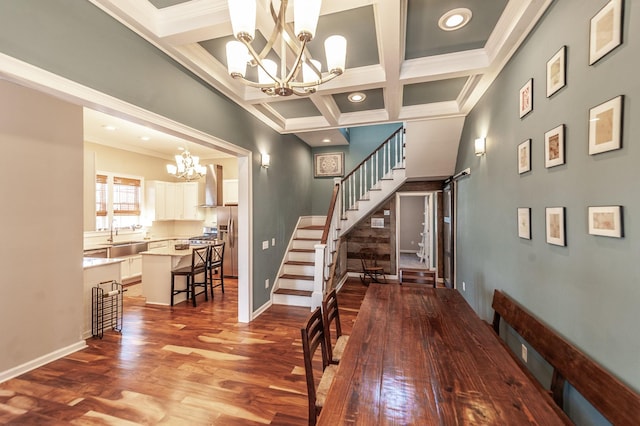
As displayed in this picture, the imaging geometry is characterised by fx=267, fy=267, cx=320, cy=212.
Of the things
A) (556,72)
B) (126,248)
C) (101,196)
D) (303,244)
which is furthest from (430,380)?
(101,196)

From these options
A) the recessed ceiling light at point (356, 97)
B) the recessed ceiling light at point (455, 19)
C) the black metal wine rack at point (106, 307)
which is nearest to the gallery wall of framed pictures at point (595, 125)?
the recessed ceiling light at point (455, 19)

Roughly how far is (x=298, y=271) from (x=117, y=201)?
4472 mm

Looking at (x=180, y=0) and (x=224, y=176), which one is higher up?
(x=180, y=0)

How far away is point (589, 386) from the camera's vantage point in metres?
→ 1.29

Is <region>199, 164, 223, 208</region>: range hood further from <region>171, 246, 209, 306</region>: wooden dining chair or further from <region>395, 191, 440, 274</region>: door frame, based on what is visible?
<region>395, 191, 440, 274</region>: door frame

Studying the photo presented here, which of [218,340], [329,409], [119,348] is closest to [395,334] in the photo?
[329,409]

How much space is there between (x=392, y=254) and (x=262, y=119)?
4.06m

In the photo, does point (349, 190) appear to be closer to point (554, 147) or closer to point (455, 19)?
point (455, 19)

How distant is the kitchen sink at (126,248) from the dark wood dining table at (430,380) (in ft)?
18.5

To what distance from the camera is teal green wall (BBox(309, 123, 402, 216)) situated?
6.54m

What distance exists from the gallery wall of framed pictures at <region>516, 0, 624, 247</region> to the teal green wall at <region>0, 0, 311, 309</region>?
2.93 m

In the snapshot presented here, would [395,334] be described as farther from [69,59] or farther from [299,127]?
[299,127]

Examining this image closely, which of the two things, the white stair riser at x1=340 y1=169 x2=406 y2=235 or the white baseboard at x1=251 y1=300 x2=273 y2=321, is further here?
the white stair riser at x1=340 y1=169 x2=406 y2=235

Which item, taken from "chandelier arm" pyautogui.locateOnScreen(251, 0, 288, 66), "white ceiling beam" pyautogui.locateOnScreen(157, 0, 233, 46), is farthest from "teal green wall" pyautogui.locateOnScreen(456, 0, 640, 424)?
"white ceiling beam" pyautogui.locateOnScreen(157, 0, 233, 46)
